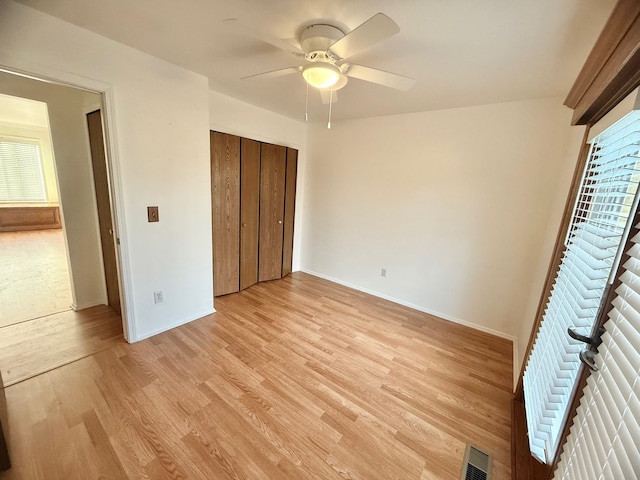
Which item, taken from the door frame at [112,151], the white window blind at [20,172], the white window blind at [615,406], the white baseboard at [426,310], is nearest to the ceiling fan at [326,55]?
the door frame at [112,151]

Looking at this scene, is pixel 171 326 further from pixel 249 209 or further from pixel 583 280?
pixel 583 280

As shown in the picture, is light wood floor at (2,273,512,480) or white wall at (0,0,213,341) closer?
light wood floor at (2,273,512,480)

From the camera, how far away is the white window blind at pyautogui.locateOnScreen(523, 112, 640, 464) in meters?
0.92

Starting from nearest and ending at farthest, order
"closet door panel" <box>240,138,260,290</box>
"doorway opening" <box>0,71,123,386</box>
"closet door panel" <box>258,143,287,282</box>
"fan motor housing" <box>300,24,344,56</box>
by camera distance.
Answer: "fan motor housing" <box>300,24,344,56</box> → "doorway opening" <box>0,71,123,386</box> → "closet door panel" <box>240,138,260,290</box> → "closet door panel" <box>258,143,287,282</box>

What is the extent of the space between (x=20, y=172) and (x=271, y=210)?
6729 mm

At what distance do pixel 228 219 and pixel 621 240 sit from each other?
314cm

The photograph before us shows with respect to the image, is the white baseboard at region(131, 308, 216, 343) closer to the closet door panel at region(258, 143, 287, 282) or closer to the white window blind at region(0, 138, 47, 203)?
the closet door panel at region(258, 143, 287, 282)

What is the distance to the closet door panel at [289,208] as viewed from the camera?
3.86m

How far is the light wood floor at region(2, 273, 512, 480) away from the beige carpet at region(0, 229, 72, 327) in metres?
1.32

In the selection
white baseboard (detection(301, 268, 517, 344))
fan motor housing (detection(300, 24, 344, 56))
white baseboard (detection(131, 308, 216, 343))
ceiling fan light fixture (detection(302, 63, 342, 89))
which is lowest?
white baseboard (detection(131, 308, 216, 343))

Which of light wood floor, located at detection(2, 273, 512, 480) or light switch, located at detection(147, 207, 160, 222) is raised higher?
light switch, located at detection(147, 207, 160, 222)

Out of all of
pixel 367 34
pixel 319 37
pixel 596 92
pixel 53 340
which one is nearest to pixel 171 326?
pixel 53 340

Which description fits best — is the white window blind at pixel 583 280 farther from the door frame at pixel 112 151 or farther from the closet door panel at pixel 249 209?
the closet door panel at pixel 249 209

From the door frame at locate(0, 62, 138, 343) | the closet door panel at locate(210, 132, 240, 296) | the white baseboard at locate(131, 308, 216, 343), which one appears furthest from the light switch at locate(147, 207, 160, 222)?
the white baseboard at locate(131, 308, 216, 343)
